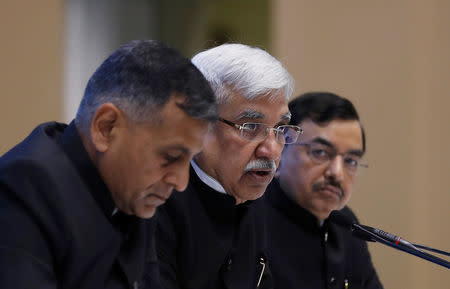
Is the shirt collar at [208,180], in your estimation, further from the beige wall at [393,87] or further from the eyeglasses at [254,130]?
the beige wall at [393,87]

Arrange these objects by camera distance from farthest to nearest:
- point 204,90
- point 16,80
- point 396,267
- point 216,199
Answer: point 396,267 → point 16,80 → point 216,199 → point 204,90

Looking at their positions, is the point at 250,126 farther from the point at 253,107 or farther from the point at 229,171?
the point at 229,171

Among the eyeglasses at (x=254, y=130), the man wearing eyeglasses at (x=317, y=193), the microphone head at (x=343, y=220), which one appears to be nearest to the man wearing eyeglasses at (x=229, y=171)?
the eyeglasses at (x=254, y=130)

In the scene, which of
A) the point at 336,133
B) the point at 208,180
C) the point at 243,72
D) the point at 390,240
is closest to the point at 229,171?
the point at 208,180

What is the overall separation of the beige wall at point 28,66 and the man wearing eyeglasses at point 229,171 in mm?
1721

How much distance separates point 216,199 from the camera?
2145 millimetres

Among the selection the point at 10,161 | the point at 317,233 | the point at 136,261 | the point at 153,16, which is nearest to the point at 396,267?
the point at 317,233

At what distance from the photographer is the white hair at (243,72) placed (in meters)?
2.13

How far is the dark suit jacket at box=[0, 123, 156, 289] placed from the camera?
1397 millimetres

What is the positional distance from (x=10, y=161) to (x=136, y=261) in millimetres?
407

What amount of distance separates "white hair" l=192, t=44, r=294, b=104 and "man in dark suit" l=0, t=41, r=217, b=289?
541 millimetres

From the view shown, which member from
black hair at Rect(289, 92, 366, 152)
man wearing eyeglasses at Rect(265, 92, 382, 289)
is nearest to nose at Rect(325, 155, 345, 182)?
man wearing eyeglasses at Rect(265, 92, 382, 289)

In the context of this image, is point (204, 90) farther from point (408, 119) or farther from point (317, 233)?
point (408, 119)

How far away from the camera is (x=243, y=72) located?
7.02 feet
